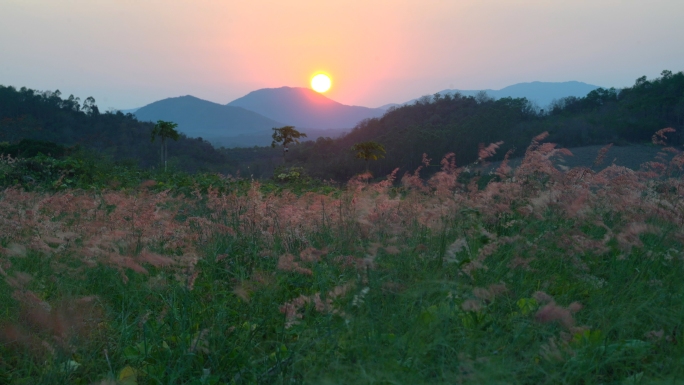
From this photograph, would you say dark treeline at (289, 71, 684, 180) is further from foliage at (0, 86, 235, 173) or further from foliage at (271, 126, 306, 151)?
foliage at (0, 86, 235, 173)

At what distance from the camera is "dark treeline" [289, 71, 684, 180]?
63.9 ft

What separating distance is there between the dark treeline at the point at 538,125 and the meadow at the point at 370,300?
14675 mm

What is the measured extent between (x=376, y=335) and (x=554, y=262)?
146 centimetres

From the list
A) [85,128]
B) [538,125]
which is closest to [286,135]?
[538,125]

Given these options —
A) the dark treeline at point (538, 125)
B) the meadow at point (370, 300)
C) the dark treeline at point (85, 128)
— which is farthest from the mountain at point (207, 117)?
the meadow at point (370, 300)

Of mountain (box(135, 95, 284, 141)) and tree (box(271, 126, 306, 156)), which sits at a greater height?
mountain (box(135, 95, 284, 141))

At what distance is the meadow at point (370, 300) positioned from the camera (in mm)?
1790

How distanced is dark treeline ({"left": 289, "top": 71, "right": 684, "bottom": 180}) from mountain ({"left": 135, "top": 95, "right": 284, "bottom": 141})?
138506 mm

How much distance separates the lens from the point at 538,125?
76.8 ft

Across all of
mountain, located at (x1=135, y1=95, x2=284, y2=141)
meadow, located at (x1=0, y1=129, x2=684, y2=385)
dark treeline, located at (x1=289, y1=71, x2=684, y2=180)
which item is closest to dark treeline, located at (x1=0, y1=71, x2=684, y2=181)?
dark treeline, located at (x1=289, y1=71, x2=684, y2=180)

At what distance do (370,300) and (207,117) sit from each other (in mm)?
188246

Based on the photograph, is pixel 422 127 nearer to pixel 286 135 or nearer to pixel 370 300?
pixel 286 135

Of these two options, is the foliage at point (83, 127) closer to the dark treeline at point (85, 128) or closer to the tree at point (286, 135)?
the dark treeline at point (85, 128)

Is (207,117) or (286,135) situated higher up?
(207,117)
